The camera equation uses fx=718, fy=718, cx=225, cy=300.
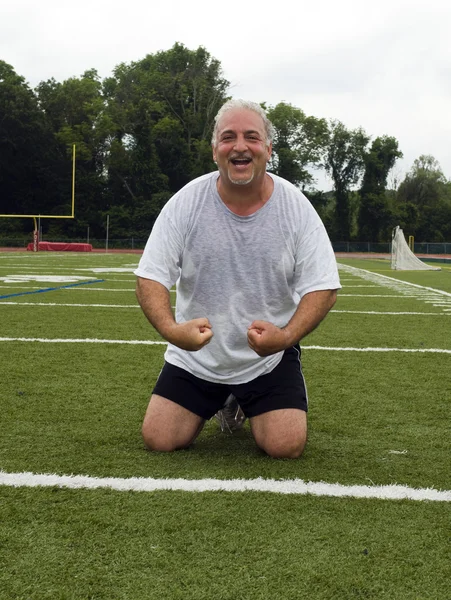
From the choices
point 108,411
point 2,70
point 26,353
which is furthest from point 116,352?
point 2,70

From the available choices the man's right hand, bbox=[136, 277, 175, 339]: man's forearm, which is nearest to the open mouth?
bbox=[136, 277, 175, 339]: man's forearm

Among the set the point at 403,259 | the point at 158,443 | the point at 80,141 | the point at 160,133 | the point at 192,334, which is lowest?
the point at 403,259

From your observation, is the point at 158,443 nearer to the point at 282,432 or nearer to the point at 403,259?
the point at 282,432

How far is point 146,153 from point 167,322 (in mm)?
56989

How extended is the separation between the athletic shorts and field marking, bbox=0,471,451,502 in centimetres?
58

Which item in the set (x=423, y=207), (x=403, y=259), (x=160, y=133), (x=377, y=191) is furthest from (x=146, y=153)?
(x=403, y=259)

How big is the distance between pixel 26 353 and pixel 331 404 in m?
2.50

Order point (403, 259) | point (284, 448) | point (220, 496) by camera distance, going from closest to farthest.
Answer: point (220, 496) < point (284, 448) < point (403, 259)

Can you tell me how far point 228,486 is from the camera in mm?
2635

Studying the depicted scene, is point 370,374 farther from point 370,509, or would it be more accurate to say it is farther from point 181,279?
point 370,509

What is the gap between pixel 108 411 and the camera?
3775mm

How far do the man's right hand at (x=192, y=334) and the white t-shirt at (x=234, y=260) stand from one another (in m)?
0.32

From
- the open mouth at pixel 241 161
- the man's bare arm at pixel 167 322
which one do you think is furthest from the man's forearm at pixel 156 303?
the open mouth at pixel 241 161

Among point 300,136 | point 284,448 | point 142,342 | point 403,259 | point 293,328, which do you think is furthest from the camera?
point 300,136
